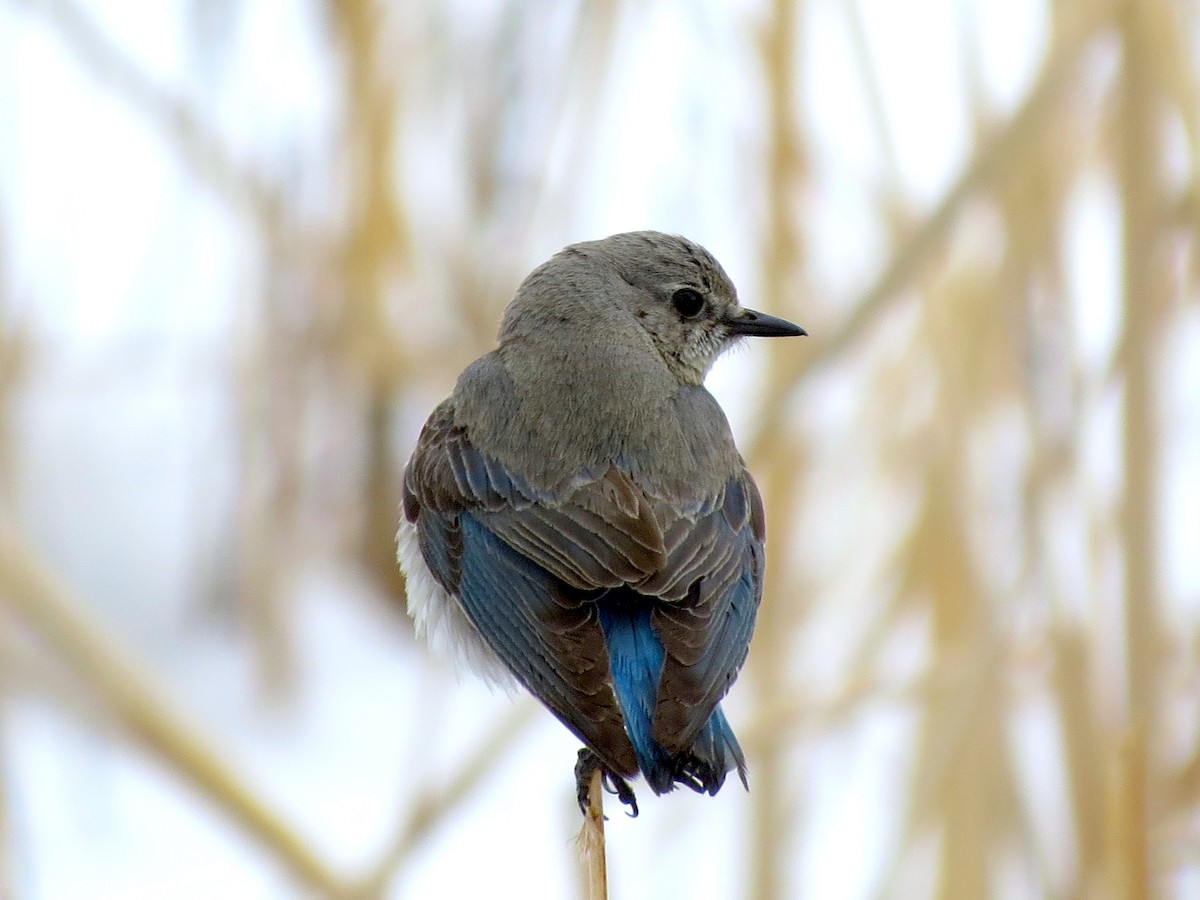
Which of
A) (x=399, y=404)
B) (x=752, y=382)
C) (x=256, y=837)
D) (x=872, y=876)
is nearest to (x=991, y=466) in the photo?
(x=752, y=382)

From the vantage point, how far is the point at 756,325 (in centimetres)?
205

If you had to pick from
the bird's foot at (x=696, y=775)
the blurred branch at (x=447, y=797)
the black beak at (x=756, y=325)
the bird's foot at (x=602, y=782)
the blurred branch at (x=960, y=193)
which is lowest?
the blurred branch at (x=447, y=797)

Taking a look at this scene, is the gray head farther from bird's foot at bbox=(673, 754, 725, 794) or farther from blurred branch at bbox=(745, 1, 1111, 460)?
bird's foot at bbox=(673, 754, 725, 794)

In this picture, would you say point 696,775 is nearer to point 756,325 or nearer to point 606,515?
point 606,515

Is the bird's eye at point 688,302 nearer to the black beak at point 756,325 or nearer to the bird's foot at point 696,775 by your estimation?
the black beak at point 756,325

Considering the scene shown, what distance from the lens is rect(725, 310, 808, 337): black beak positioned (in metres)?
2.03

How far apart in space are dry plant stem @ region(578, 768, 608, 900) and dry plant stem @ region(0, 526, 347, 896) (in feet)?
1.95

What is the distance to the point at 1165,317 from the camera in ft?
6.88

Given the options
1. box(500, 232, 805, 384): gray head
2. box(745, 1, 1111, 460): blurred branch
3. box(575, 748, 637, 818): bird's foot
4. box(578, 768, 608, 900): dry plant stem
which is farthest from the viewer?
box(500, 232, 805, 384): gray head

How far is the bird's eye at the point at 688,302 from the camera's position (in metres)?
2.04

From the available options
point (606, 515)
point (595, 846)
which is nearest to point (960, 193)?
point (606, 515)

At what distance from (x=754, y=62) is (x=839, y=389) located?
64 cm

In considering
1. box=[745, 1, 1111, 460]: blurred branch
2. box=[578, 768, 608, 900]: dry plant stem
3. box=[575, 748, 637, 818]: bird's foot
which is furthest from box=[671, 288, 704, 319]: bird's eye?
box=[578, 768, 608, 900]: dry plant stem

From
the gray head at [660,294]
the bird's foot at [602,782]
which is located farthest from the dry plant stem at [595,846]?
the gray head at [660,294]
